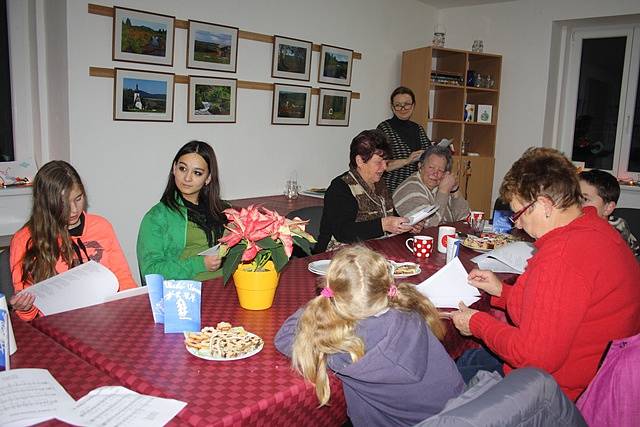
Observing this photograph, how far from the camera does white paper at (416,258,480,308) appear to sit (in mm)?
1820

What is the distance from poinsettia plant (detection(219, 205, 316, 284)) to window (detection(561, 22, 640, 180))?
479cm

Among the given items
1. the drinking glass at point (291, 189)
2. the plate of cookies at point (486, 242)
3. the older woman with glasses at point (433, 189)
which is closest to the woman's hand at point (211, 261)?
the plate of cookies at point (486, 242)

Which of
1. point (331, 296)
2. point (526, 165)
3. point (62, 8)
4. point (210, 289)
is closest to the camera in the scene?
point (331, 296)

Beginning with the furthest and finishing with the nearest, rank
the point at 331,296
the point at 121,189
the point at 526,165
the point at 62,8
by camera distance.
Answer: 1. the point at 121,189
2. the point at 62,8
3. the point at 526,165
4. the point at 331,296

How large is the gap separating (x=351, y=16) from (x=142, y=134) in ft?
7.70

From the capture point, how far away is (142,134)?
3689 millimetres

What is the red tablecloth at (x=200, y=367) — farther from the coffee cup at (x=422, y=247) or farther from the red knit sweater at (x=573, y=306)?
the coffee cup at (x=422, y=247)

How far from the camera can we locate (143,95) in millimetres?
3611

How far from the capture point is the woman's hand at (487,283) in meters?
1.87

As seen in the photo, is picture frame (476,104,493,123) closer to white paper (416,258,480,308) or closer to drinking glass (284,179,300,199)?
drinking glass (284,179,300,199)

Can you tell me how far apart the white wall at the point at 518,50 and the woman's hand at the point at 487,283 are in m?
4.10

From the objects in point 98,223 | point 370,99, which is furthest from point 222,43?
point 98,223

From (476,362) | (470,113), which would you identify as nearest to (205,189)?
(476,362)

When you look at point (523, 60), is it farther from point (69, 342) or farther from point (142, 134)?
point (69, 342)
